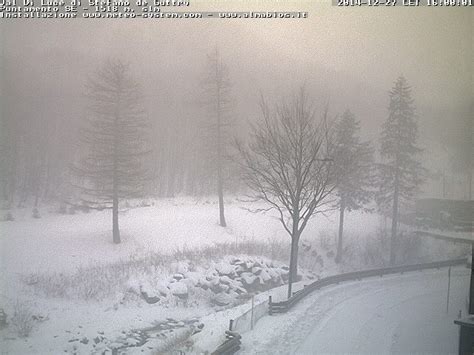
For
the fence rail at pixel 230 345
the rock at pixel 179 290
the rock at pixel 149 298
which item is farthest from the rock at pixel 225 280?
the fence rail at pixel 230 345

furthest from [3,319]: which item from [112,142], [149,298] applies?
[112,142]

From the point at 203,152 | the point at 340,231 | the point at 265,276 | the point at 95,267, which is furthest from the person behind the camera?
the point at 340,231

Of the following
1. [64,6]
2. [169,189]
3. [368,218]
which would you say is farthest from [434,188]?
[64,6]

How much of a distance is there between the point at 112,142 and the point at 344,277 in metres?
10.00

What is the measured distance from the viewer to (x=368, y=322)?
862 cm

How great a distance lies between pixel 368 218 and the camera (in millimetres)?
15594

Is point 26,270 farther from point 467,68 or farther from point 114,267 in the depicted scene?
point 467,68

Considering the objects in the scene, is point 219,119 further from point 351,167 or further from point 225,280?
point 225,280

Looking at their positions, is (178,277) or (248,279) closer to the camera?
(178,277)

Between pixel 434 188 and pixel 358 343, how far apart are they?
399 inches

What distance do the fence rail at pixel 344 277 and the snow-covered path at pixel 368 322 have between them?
272 millimetres

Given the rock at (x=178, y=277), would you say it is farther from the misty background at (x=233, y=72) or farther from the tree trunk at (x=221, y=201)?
the misty background at (x=233, y=72)

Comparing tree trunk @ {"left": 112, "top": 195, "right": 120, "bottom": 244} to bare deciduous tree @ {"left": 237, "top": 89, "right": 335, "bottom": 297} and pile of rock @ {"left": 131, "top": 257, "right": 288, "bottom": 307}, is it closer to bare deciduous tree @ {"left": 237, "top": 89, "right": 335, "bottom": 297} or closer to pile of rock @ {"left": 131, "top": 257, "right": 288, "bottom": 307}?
pile of rock @ {"left": 131, "top": 257, "right": 288, "bottom": 307}

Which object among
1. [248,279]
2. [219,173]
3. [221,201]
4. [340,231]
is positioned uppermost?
[219,173]
